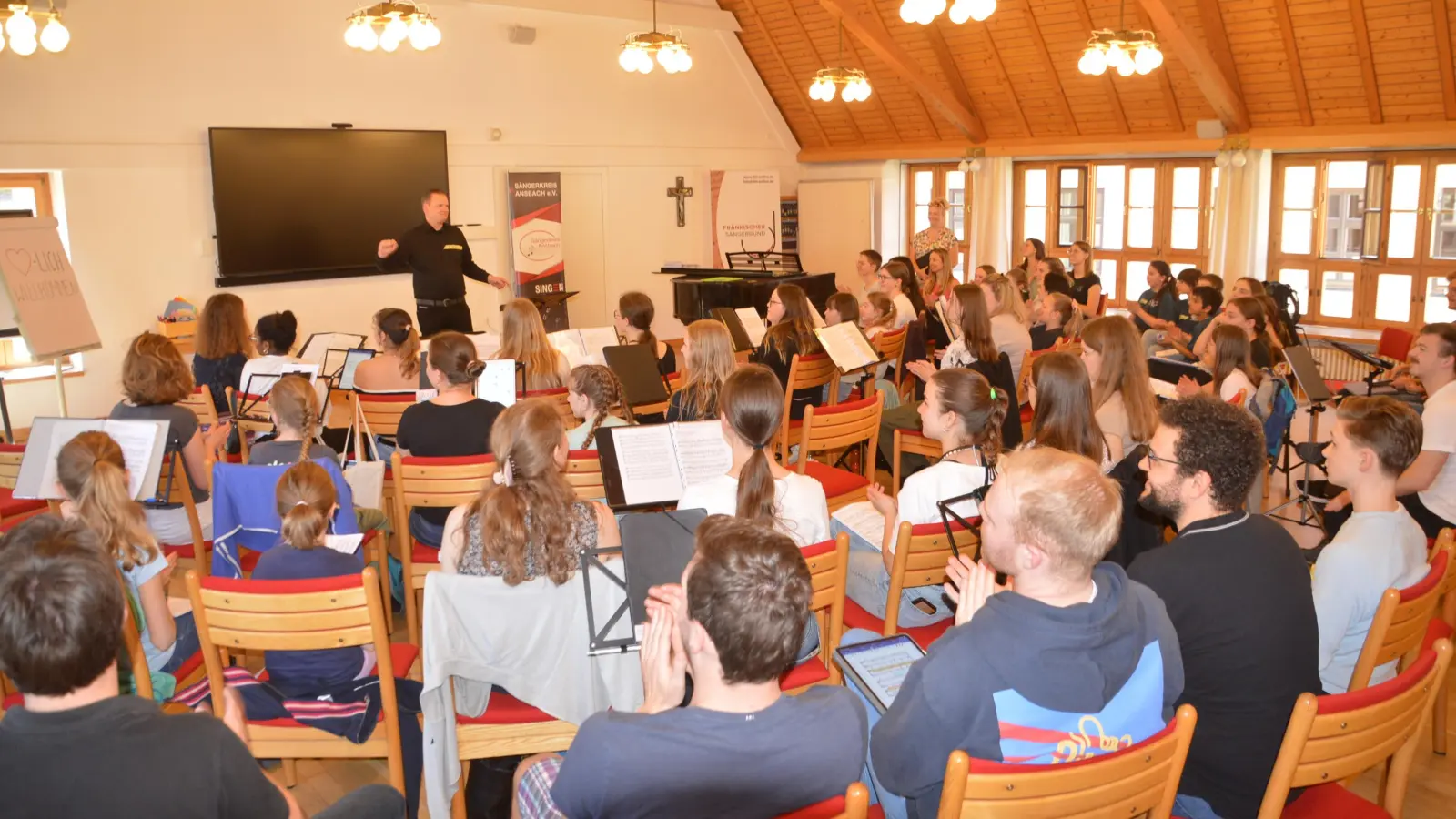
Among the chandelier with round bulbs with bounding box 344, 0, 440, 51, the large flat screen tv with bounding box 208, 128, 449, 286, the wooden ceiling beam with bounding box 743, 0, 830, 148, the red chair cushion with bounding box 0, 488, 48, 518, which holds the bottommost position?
the red chair cushion with bounding box 0, 488, 48, 518

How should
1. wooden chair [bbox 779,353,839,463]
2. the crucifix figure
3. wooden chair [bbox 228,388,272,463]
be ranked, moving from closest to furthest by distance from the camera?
1. wooden chair [bbox 228,388,272,463]
2. wooden chair [bbox 779,353,839,463]
3. the crucifix figure

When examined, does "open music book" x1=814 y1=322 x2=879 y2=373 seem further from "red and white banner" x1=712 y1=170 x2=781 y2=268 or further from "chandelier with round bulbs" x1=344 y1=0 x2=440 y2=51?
"red and white banner" x1=712 y1=170 x2=781 y2=268

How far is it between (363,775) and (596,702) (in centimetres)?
123

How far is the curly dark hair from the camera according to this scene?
105 inches

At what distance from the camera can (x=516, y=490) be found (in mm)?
3055

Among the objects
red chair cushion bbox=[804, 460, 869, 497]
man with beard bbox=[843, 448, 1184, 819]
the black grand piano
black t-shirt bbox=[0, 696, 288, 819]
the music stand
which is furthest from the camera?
the black grand piano

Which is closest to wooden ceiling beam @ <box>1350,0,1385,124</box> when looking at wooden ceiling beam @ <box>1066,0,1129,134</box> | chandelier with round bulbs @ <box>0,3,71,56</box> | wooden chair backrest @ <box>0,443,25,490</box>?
wooden ceiling beam @ <box>1066,0,1129,134</box>

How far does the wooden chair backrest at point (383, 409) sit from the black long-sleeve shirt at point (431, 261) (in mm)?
3559

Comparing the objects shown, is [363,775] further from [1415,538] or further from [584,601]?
[1415,538]

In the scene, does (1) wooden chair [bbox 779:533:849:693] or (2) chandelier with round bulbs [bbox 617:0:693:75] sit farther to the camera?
(2) chandelier with round bulbs [bbox 617:0:693:75]

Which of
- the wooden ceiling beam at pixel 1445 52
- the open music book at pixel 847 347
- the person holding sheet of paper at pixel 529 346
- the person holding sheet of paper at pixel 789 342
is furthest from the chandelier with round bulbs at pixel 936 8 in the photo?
the wooden ceiling beam at pixel 1445 52

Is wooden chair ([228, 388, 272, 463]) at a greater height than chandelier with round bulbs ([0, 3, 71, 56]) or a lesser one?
lesser

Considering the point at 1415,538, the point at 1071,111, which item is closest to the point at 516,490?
the point at 1415,538

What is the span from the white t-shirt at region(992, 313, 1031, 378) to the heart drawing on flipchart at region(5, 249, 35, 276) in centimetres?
586
